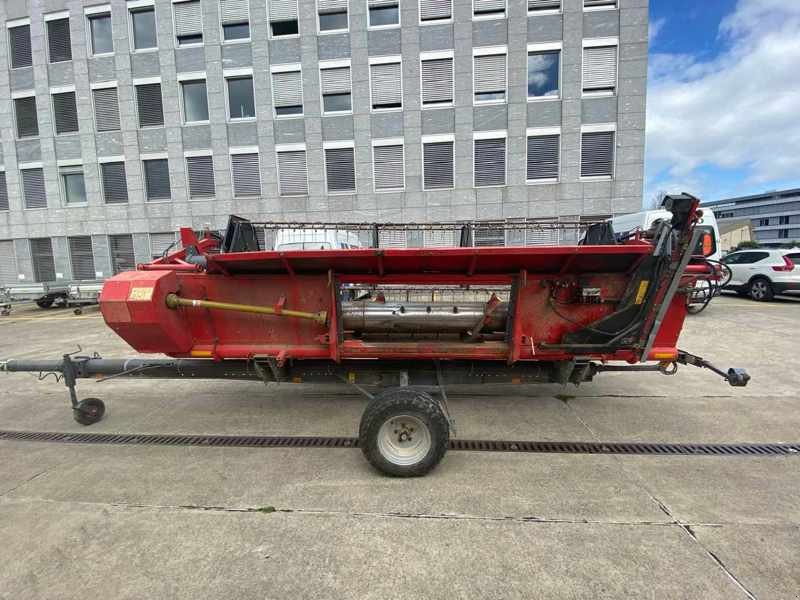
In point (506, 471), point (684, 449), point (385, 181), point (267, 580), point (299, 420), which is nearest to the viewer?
point (267, 580)

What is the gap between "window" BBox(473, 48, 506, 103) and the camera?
1506 cm

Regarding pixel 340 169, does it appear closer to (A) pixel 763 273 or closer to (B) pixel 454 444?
(B) pixel 454 444

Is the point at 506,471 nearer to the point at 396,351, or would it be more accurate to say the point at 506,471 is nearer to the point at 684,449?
the point at 396,351

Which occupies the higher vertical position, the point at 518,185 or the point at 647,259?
the point at 518,185

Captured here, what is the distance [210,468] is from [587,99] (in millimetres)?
17371

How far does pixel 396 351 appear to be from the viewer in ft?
11.4

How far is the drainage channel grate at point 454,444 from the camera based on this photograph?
3.42 m

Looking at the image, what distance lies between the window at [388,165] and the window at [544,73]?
226 inches

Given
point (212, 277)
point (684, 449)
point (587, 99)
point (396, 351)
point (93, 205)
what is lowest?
point (684, 449)

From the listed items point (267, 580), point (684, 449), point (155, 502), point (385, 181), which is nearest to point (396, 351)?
point (267, 580)

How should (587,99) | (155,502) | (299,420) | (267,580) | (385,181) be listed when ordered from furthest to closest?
1. (385,181)
2. (587,99)
3. (299,420)
4. (155,502)
5. (267,580)

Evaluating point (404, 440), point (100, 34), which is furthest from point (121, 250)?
point (404, 440)

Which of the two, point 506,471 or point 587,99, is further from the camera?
point 587,99

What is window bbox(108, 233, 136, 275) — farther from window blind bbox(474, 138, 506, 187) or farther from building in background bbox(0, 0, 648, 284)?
window blind bbox(474, 138, 506, 187)
